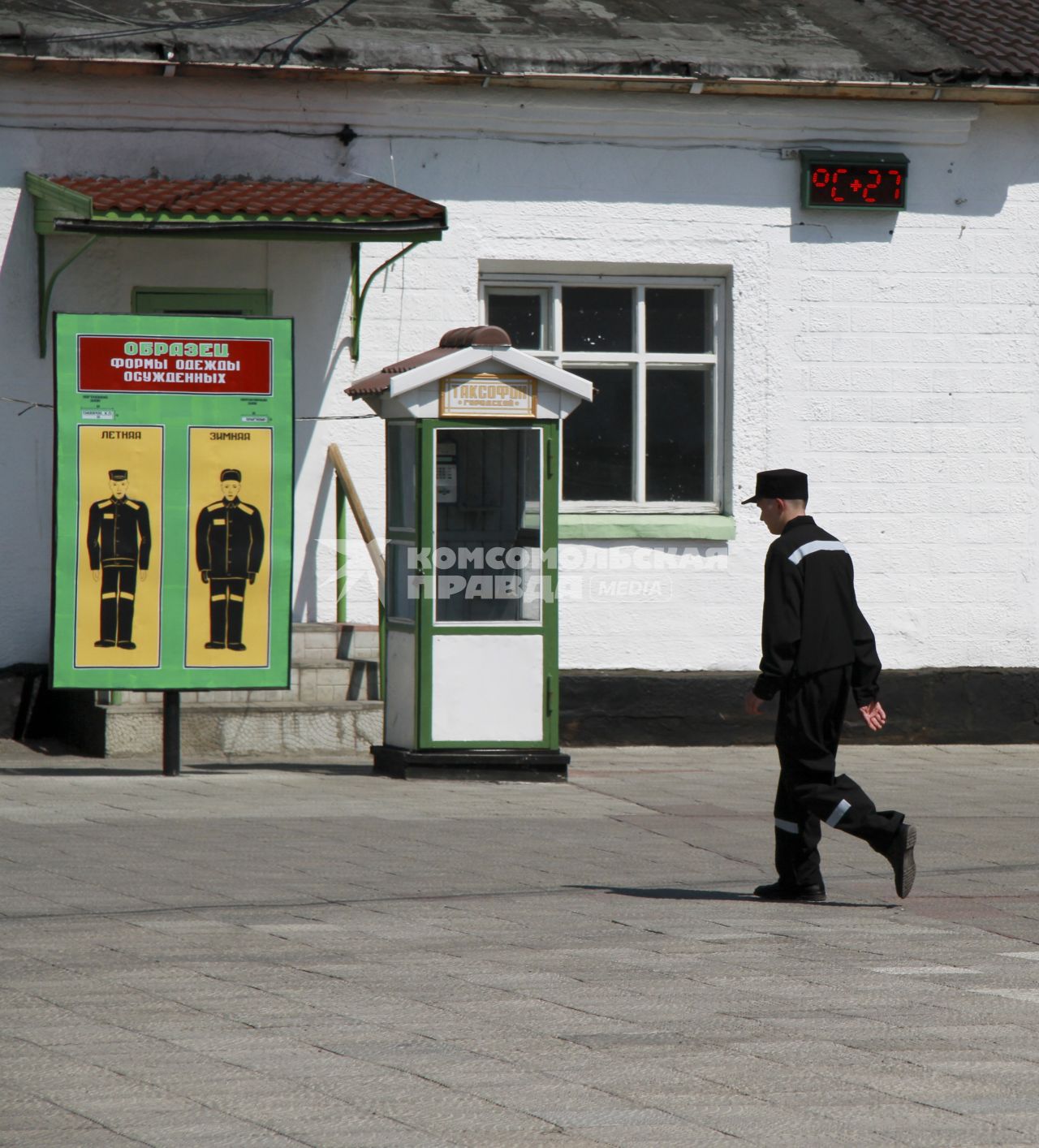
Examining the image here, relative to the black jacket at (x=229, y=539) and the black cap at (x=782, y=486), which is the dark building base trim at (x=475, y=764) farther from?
the black cap at (x=782, y=486)

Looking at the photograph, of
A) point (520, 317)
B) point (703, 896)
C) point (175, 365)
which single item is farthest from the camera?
point (520, 317)

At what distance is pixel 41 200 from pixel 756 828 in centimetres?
621

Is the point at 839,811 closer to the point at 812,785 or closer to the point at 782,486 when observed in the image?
Answer: the point at 812,785

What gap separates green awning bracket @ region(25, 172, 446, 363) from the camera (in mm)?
12164

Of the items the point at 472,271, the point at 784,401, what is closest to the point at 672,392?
the point at 784,401

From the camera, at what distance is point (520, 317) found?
1420cm

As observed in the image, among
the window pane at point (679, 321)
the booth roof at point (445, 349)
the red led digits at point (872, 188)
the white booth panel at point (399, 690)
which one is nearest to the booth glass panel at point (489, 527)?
the white booth panel at point (399, 690)

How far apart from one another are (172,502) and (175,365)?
778 millimetres

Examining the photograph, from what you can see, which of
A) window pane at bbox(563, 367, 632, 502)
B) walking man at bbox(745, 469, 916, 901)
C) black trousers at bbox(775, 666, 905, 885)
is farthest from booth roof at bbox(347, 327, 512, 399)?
black trousers at bbox(775, 666, 905, 885)

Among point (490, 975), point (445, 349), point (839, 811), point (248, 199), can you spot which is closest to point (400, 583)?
point (445, 349)

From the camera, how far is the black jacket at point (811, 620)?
8094 millimetres

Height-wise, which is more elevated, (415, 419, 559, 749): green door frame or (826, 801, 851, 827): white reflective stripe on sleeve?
(415, 419, 559, 749): green door frame

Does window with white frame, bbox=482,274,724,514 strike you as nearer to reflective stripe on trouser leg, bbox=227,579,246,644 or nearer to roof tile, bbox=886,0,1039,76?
roof tile, bbox=886,0,1039,76

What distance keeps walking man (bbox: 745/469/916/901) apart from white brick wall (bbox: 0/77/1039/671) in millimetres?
5856
